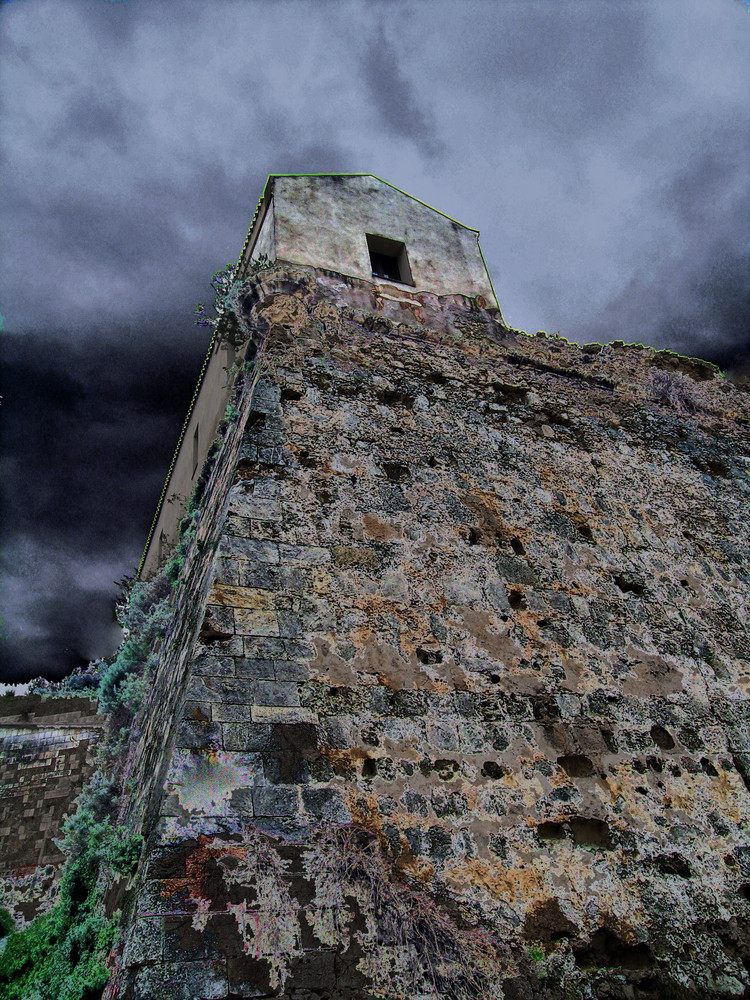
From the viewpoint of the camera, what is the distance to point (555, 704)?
4223mm

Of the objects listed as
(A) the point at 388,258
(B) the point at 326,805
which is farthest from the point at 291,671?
(A) the point at 388,258

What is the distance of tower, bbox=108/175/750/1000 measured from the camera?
3078 millimetres

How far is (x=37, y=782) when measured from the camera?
457 inches

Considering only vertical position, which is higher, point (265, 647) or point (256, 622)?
point (256, 622)

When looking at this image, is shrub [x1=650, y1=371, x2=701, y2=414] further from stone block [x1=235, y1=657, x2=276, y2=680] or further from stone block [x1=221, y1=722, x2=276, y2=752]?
stone block [x1=221, y1=722, x2=276, y2=752]

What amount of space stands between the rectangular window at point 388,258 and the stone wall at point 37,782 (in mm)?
9675

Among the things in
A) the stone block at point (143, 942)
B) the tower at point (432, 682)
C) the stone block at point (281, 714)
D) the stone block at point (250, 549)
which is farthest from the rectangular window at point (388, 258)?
the stone block at point (143, 942)

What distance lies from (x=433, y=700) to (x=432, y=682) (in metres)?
0.11

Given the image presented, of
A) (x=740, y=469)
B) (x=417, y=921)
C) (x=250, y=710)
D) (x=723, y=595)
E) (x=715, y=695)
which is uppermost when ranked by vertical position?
(x=740, y=469)

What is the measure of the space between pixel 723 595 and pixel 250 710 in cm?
410

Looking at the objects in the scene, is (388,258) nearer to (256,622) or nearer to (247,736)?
(256,622)

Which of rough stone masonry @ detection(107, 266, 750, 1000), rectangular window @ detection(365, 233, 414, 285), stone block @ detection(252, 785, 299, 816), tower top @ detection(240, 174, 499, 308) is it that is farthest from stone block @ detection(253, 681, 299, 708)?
rectangular window @ detection(365, 233, 414, 285)

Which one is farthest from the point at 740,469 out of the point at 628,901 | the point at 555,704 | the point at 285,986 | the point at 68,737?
the point at 68,737

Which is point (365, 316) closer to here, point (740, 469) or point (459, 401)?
point (459, 401)
